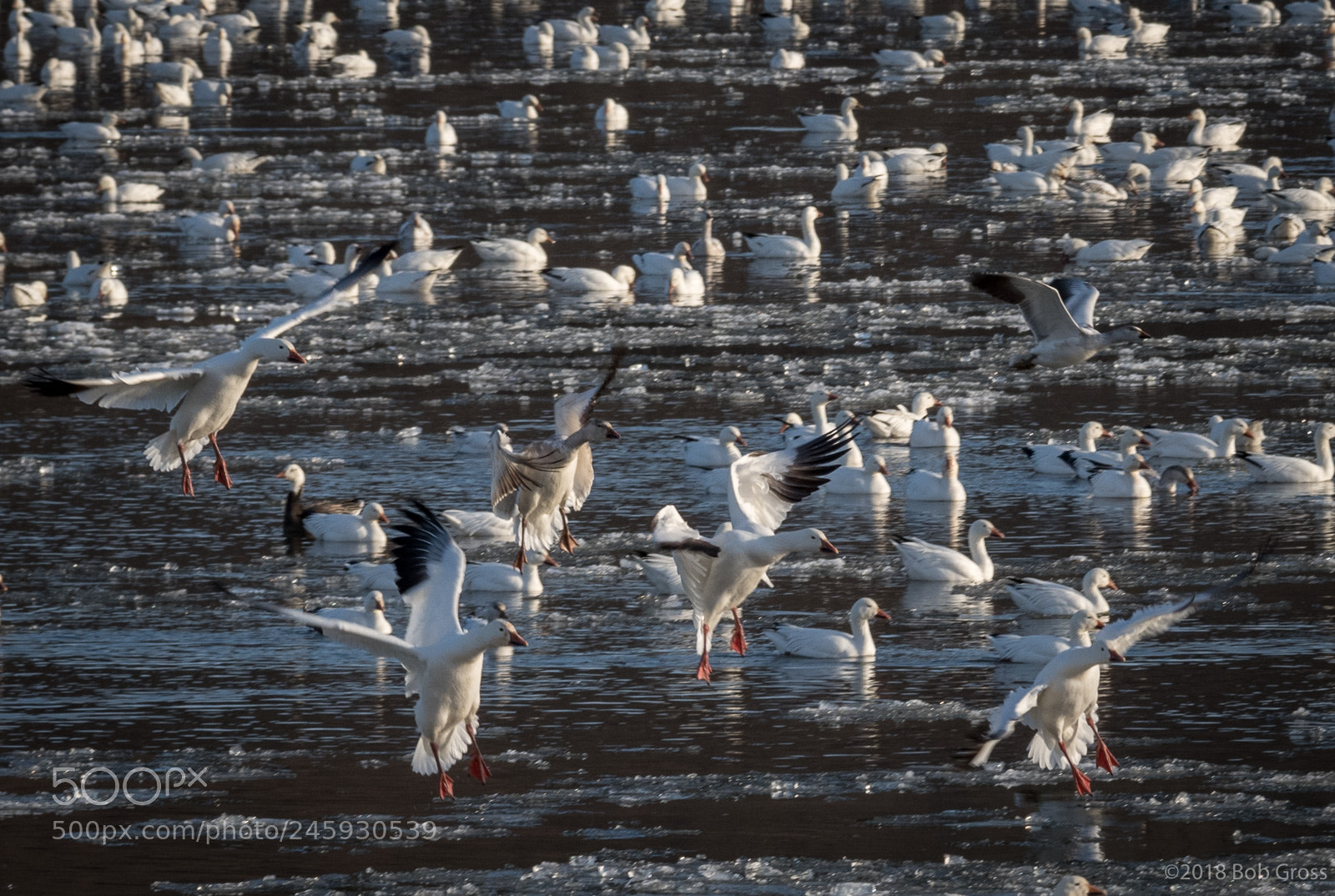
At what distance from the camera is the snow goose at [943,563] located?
1405 cm

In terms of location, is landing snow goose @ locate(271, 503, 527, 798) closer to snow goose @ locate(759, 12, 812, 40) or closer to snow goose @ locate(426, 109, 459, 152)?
snow goose @ locate(426, 109, 459, 152)

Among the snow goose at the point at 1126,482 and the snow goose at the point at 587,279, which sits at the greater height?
the snow goose at the point at 587,279

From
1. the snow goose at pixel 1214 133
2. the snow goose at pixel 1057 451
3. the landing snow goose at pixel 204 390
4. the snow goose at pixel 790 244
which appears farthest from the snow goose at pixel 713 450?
the snow goose at pixel 1214 133

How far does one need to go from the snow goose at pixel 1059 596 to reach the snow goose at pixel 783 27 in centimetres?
3678

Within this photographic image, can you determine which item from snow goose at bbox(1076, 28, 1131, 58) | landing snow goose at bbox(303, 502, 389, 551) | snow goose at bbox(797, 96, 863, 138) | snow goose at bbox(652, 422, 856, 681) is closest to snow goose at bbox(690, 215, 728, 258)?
snow goose at bbox(797, 96, 863, 138)

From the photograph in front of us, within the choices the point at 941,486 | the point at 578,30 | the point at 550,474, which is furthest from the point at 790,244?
the point at 578,30

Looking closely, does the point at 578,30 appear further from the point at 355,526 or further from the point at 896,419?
the point at 355,526

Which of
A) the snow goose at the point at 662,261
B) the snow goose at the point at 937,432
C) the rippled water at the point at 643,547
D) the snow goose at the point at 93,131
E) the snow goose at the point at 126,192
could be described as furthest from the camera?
the snow goose at the point at 93,131

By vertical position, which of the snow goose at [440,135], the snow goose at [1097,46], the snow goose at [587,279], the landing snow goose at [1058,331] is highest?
the snow goose at [1097,46]

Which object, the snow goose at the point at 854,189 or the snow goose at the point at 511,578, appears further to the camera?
the snow goose at the point at 854,189

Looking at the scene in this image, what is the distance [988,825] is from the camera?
10.0 meters

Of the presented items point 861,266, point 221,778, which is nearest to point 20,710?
point 221,778

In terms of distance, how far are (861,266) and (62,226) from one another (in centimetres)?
1107

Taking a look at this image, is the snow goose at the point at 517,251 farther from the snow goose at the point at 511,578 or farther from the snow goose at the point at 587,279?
the snow goose at the point at 511,578
